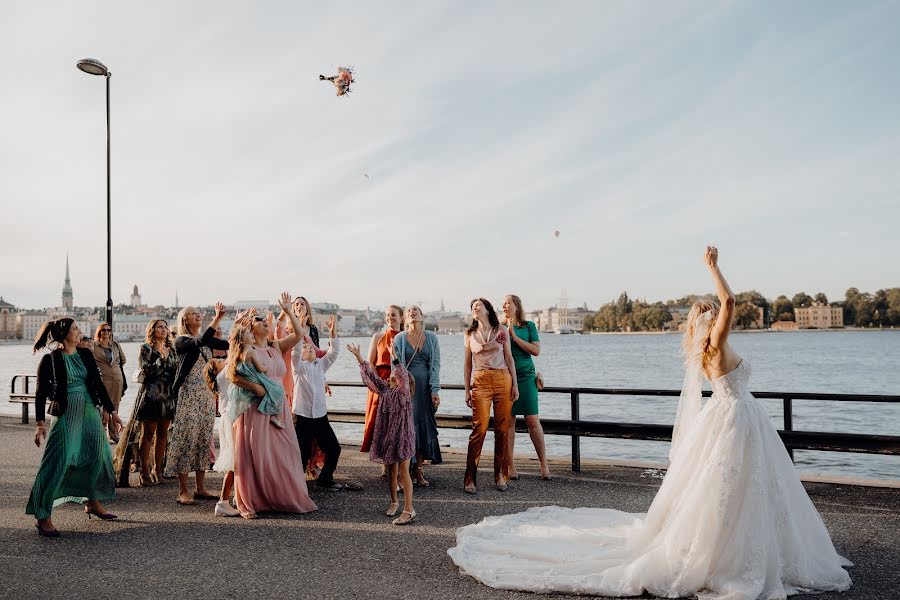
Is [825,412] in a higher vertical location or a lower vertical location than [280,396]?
lower

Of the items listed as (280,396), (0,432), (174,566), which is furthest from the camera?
(0,432)

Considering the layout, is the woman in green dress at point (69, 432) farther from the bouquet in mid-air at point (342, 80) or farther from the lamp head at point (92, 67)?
the lamp head at point (92, 67)

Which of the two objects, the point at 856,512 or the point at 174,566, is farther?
the point at 856,512

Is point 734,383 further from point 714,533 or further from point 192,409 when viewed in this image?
point 192,409

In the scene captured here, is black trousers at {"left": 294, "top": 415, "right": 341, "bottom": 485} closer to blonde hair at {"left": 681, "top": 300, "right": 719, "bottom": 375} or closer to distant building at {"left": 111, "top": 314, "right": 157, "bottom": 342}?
blonde hair at {"left": 681, "top": 300, "right": 719, "bottom": 375}

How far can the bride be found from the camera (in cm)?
440

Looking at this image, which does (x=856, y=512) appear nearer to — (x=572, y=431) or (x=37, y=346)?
(x=572, y=431)

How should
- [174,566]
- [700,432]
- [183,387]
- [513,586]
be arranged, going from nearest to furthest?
[513,586] < [700,432] < [174,566] < [183,387]

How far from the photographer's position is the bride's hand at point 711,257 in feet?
15.2

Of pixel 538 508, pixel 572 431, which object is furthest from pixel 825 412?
pixel 538 508

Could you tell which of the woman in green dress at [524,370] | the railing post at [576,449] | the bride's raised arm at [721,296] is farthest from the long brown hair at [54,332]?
the railing post at [576,449]

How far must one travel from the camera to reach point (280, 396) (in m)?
6.92

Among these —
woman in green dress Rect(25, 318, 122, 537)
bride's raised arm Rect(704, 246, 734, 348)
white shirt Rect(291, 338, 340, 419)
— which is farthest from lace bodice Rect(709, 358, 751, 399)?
woman in green dress Rect(25, 318, 122, 537)

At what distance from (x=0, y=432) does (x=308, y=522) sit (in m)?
9.95
